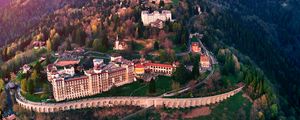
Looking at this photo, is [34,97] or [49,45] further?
[49,45]

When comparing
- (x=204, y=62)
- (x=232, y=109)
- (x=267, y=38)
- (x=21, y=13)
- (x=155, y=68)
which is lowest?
(x=267, y=38)

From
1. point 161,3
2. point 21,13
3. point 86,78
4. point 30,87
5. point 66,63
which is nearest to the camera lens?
point 86,78

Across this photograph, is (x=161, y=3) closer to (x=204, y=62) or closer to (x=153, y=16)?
(x=153, y=16)

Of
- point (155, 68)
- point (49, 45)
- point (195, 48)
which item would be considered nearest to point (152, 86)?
point (155, 68)

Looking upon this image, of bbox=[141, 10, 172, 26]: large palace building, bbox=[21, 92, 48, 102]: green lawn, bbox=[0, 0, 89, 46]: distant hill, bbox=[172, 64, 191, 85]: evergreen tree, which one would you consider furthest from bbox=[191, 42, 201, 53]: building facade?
bbox=[0, 0, 89, 46]: distant hill

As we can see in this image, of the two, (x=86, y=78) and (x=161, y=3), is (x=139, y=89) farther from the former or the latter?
(x=161, y=3)

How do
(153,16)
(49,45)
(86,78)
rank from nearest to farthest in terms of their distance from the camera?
1. (86,78)
2. (49,45)
3. (153,16)

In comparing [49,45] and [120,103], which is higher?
[49,45]

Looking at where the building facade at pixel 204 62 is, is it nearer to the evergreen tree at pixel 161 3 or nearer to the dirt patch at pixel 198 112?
the dirt patch at pixel 198 112
